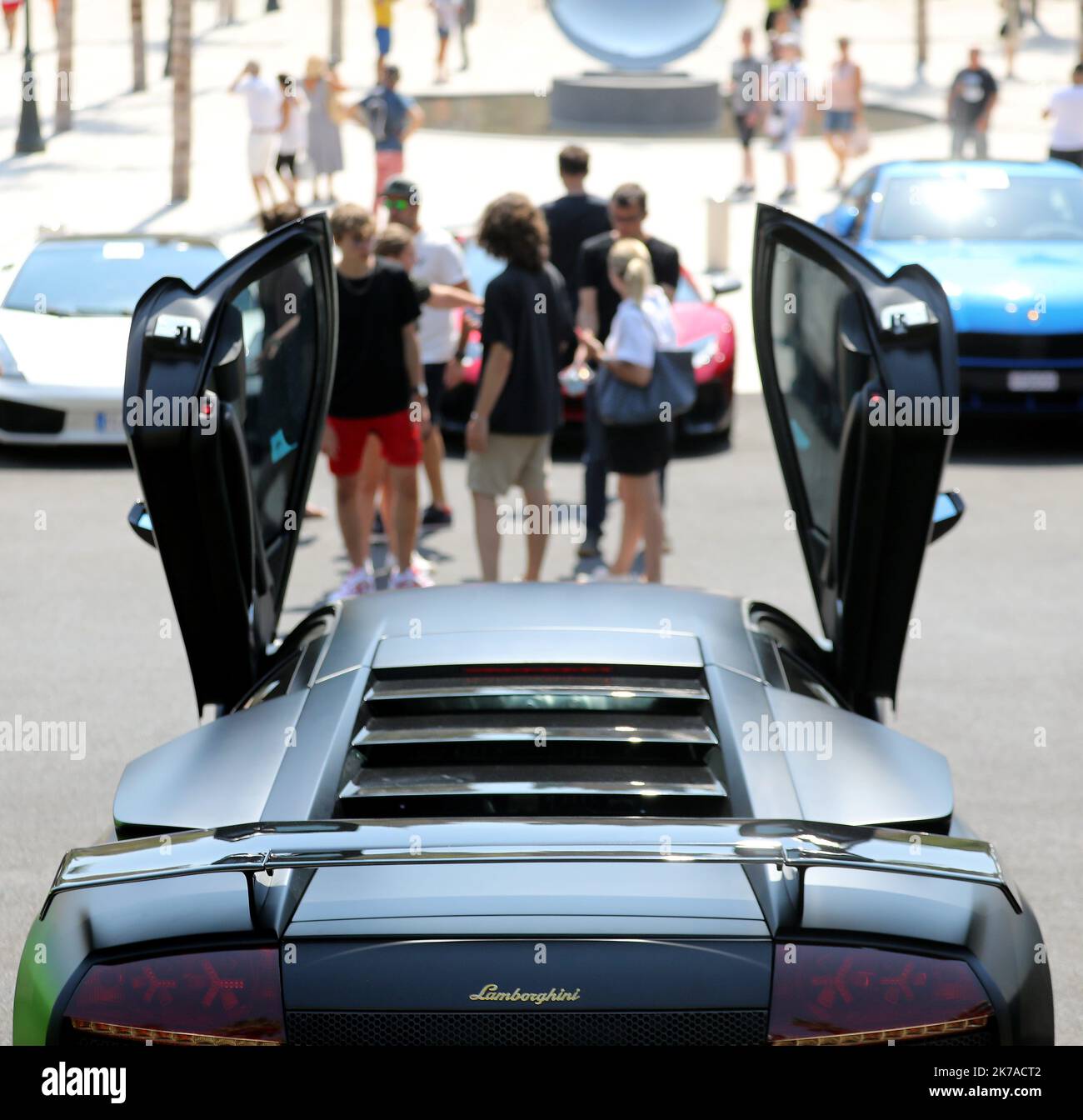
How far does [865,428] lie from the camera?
4.79 metres

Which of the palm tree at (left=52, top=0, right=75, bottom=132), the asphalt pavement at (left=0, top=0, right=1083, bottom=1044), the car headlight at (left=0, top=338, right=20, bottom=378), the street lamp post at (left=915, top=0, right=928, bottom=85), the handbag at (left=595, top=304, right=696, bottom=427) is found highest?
the street lamp post at (left=915, top=0, right=928, bottom=85)

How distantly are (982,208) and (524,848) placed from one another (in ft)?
38.4

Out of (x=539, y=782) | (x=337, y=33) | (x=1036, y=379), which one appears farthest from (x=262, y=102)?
(x=539, y=782)

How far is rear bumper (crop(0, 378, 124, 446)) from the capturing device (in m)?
12.0

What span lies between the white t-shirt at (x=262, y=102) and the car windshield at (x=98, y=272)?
8550mm

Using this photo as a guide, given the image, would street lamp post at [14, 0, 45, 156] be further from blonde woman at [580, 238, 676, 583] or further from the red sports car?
blonde woman at [580, 238, 676, 583]

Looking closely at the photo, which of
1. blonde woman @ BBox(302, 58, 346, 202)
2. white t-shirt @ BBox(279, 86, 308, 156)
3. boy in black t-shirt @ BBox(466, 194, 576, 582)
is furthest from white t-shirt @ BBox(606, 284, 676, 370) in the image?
white t-shirt @ BBox(279, 86, 308, 156)

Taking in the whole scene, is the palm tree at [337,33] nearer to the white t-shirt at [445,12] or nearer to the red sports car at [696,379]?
the white t-shirt at [445,12]

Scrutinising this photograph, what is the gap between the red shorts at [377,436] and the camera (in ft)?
28.9

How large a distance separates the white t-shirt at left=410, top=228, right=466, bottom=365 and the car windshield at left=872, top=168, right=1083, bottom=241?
431 cm

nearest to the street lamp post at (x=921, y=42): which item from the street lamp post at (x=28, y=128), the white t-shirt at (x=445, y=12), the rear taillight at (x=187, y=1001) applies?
the white t-shirt at (x=445, y=12)

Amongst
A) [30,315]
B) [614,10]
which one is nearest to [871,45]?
[614,10]

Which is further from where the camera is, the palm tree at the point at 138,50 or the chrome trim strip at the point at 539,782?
the palm tree at the point at 138,50

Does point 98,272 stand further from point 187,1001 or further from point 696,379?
point 187,1001
